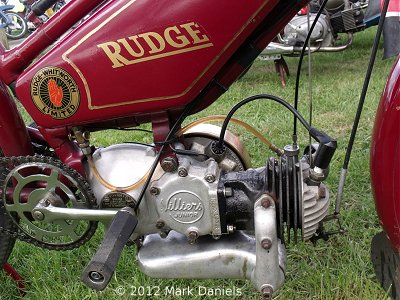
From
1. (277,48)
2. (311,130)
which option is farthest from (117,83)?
(277,48)

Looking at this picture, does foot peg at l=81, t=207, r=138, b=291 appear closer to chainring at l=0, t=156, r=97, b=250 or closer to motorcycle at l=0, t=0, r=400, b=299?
motorcycle at l=0, t=0, r=400, b=299

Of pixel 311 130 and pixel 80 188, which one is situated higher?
pixel 80 188

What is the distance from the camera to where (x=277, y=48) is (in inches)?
157

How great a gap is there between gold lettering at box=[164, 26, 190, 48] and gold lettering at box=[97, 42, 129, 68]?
13 centimetres

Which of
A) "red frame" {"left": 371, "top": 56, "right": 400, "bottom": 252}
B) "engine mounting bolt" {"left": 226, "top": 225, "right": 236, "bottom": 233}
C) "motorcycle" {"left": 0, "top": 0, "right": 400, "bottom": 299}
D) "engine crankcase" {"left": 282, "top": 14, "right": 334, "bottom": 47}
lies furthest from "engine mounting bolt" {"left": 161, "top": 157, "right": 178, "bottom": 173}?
"engine crankcase" {"left": 282, "top": 14, "right": 334, "bottom": 47}

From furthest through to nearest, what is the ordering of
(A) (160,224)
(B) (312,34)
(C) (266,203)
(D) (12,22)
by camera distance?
(D) (12,22), (B) (312,34), (A) (160,224), (C) (266,203)

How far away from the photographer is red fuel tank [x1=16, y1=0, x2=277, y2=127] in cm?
118

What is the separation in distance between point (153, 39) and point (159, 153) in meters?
0.33

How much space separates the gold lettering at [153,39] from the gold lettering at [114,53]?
2.9 inches

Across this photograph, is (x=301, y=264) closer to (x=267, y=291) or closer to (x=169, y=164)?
(x=267, y=291)

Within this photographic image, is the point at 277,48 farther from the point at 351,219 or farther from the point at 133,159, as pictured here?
the point at 133,159

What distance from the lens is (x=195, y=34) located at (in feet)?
3.88

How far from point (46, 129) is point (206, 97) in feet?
1.61

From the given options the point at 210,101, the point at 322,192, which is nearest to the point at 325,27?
the point at 210,101
